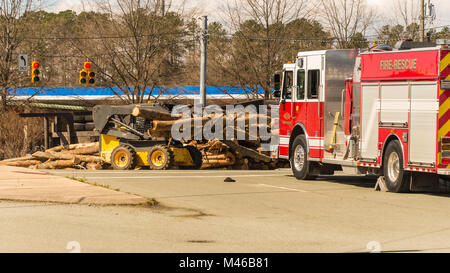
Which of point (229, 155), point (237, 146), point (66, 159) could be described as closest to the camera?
point (237, 146)

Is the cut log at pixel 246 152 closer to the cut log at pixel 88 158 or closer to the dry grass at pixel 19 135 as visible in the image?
the cut log at pixel 88 158

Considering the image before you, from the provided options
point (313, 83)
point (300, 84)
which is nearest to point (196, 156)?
point (300, 84)

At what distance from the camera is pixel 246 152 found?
28.1 m

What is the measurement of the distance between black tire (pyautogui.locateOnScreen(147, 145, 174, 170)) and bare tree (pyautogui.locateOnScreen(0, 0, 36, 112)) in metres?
21.2

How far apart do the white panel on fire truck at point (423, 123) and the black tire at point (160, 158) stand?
34.2ft

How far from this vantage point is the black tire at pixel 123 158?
25266 millimetres

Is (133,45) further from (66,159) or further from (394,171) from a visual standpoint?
(394,171)

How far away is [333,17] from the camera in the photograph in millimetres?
46844

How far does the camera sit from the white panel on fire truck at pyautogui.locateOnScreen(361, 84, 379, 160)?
17.7 m

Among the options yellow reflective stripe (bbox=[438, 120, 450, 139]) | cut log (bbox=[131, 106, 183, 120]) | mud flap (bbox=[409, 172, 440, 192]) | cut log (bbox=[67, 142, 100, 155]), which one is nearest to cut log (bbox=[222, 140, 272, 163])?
cut log (bbox=[131, 106, 183, 120])

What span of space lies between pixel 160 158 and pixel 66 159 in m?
4.97

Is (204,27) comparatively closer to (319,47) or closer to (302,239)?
(319,47)

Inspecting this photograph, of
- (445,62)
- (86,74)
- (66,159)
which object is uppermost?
(86,74)

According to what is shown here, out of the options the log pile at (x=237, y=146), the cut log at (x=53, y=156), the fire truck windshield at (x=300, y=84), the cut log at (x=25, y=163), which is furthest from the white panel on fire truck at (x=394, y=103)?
the cut log at (x=25, y=163)
